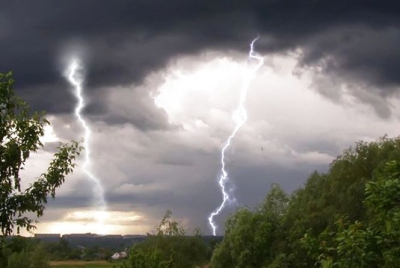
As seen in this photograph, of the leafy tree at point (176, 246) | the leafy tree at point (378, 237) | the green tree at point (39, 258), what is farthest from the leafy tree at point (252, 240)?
the leafy tree at point (378, 237)

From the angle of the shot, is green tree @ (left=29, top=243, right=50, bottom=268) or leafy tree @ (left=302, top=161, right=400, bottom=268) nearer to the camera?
leafy tree @ (left=302, top=161, right=400, bottom=268)

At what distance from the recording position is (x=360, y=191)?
51438 millimetres

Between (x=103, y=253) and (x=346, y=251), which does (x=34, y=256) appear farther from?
(x=346, y=251)

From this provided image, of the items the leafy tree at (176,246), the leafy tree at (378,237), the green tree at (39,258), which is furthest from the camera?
the green tree at (39,258)

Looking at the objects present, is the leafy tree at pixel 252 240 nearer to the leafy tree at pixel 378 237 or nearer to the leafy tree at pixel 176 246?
the leafy tree at pixel 176 246

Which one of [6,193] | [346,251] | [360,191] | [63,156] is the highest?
[360,191]

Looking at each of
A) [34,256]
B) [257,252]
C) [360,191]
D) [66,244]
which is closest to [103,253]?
[66,244]

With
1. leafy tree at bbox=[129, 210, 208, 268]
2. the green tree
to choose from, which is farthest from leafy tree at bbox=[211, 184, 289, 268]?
the green tree

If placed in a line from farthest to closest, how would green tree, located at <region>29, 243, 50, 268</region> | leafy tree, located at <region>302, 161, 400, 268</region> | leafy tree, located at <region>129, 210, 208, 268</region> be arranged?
green tree, located at <region>29, 243, 50, 268</region> → leafy tree, located at <region>129, 210, 208, 268</region> → leafy tree, located at <region>302, 161, 400, 268</region>

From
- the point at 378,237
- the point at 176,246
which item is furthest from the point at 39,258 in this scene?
the point at 378,237

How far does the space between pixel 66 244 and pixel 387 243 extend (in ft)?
418

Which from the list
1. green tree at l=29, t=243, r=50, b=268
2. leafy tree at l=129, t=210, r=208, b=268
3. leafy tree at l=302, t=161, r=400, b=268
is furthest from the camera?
green tree at l=29, t=243, r=50, b=268

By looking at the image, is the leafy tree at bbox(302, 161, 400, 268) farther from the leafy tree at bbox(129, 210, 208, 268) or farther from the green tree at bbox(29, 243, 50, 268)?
the green tree at bbox(29, 243, 50, 268)

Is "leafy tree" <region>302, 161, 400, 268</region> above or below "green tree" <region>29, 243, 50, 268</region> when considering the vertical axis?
below
